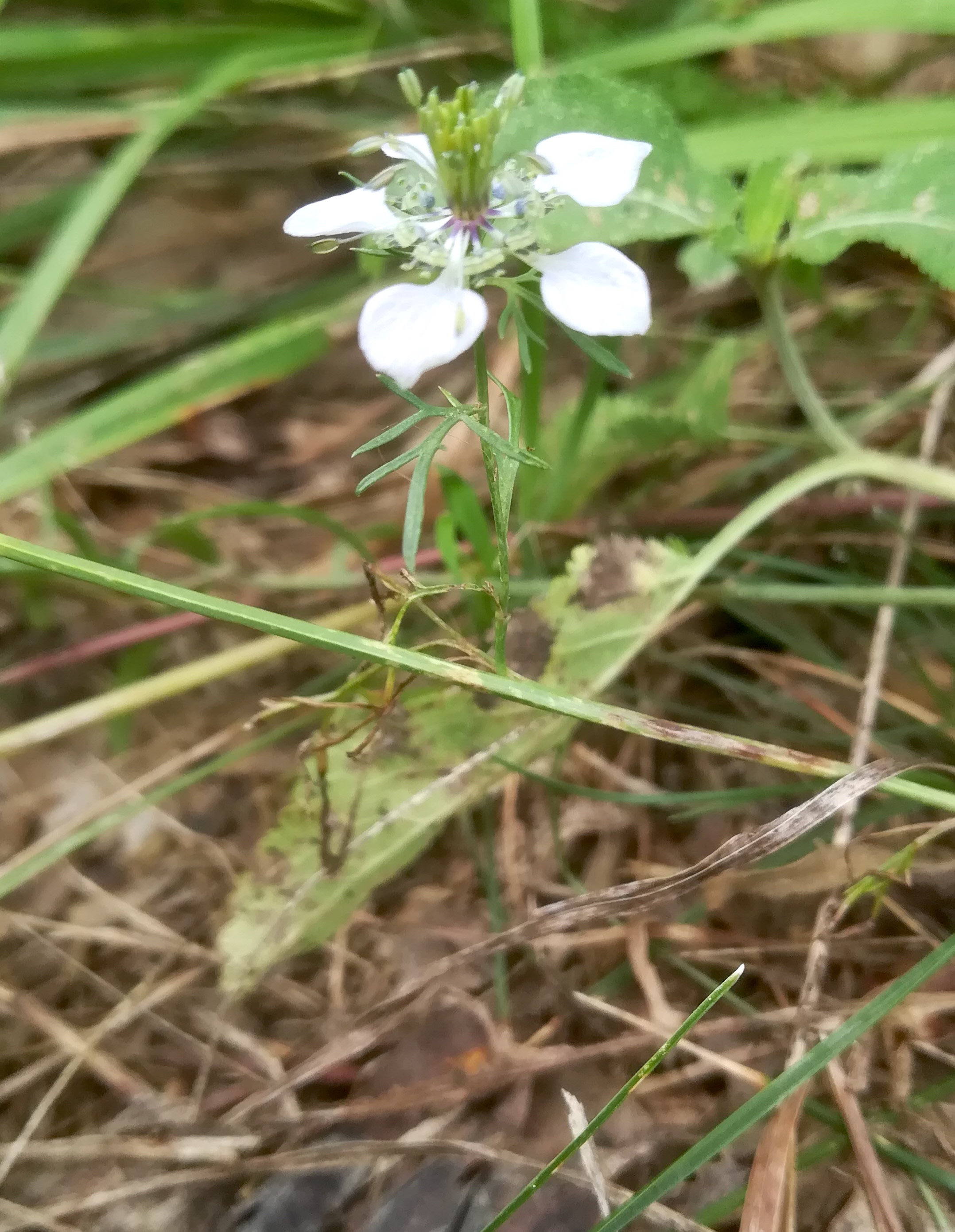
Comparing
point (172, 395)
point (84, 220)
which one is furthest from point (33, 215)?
point (172, 395)

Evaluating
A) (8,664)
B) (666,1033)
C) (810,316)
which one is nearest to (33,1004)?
(8,664)

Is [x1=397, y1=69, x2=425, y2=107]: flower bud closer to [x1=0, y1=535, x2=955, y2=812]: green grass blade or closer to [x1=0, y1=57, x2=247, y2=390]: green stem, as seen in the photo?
[x1=0, y1=535, x2=955, y2=812]: green grass blade

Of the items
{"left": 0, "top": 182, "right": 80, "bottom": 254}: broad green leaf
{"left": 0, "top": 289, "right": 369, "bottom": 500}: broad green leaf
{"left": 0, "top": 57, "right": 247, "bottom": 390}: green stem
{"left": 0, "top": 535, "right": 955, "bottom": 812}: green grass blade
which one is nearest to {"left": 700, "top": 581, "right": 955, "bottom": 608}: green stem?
{"left": 0, "top": 535, "right": 955, "bottom": 812}: green grass blade

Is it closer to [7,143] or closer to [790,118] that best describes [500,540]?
[790,118]

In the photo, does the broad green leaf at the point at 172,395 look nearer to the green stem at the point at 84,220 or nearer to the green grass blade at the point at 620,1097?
the green stem at the point at 84,220

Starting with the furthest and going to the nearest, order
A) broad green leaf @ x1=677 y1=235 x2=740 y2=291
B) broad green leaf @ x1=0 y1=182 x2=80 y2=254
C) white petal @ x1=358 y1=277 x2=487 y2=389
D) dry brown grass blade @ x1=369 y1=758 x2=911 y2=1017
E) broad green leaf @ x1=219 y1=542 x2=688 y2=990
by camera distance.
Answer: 1. broad green leaf @ x1=0 y1=182 x2=80 y2=254
2. broad green leaf @ x1=677 y1=235 x2=740 y2=291
3. broad green leaf @ x1=219 y1=542 x2=688 y2=990
4. dry brown grass blade @ x1=369 y1=758 x2=911 y2=1017
5. white petal @ x1=358 y1=277 x2=487 y2=389

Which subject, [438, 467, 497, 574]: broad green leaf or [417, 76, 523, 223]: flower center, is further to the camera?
[438, 467, 497, 574]: broad green leaf
